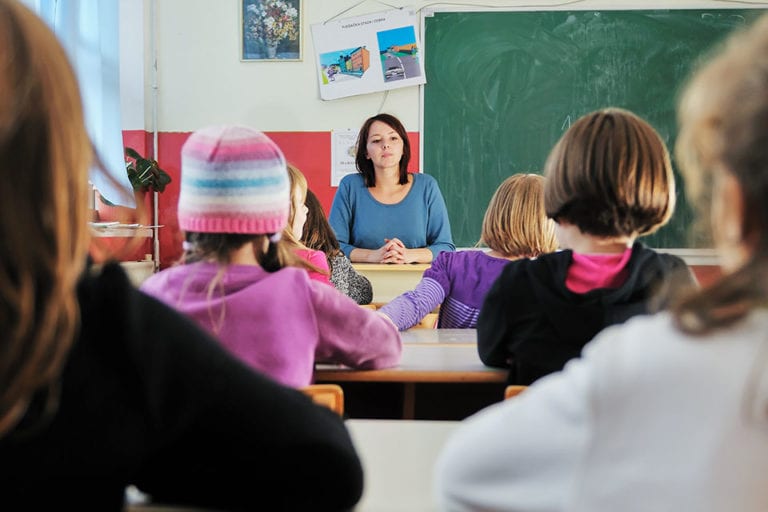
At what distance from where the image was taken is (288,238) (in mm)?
2391

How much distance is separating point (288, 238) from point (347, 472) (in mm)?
1641

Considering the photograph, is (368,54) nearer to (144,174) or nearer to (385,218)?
(385,218)

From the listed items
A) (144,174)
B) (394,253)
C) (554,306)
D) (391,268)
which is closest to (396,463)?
(554,306)

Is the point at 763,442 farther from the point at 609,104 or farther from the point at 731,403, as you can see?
the point at 609,104

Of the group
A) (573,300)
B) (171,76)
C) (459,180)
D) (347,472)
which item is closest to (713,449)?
(347,472)

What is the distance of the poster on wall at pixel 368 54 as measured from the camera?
16.7 ft

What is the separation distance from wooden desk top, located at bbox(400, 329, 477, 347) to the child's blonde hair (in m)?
0.30

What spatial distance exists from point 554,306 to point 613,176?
0.96 feet

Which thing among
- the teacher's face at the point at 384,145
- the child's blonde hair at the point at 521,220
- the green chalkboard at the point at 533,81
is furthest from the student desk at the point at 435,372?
the green chalkboard at the point at 533,81

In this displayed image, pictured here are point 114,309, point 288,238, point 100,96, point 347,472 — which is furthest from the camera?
point 100,96

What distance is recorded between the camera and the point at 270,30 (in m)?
5.21

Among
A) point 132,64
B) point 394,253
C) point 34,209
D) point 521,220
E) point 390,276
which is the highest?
point 132,64

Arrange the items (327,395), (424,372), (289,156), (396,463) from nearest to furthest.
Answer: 1. (396,463)
2. (327,395)
3. (424,372)
4. (289,156)

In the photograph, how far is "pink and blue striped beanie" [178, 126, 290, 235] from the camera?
151cm
